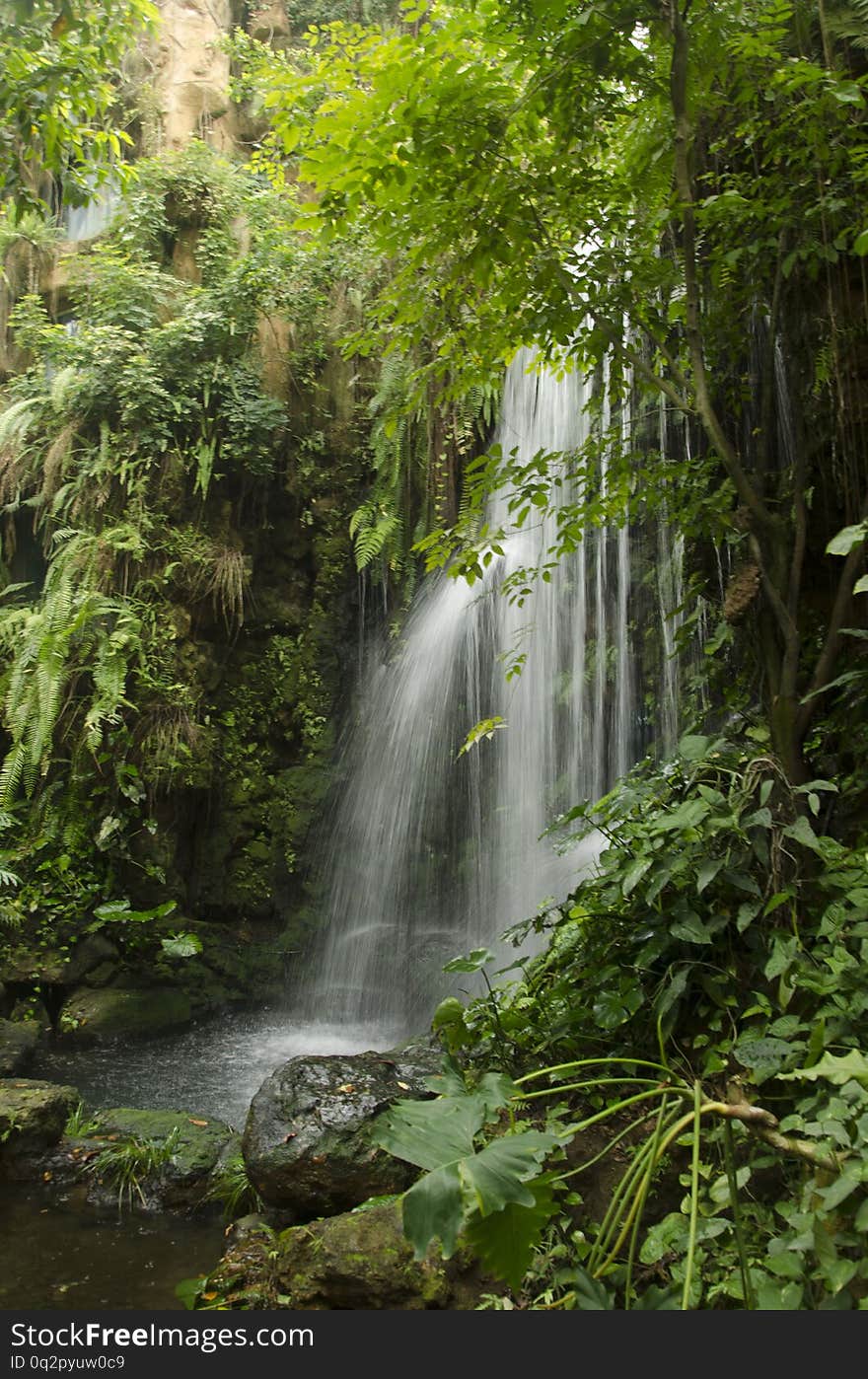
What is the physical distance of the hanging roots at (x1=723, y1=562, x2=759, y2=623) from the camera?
343 cm

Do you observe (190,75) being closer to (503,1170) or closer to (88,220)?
(88,220)

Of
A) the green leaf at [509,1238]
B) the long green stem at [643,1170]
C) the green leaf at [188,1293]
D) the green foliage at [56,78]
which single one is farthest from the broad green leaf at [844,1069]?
the green foliage at [56,78]

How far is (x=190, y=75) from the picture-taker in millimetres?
11359

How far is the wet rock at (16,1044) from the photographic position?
590 centimetres

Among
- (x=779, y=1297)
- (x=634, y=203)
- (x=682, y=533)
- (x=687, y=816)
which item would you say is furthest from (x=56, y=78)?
(x=779, y=1297)

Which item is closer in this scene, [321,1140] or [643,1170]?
[643,1170]

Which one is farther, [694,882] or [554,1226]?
[694,882]

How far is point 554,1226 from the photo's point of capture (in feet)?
8.50

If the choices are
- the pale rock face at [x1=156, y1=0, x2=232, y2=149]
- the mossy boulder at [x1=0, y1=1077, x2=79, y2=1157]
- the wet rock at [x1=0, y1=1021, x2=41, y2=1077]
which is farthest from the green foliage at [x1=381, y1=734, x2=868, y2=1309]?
the pale rock face at [x1=156, y1=0, x2=232, y2=149]

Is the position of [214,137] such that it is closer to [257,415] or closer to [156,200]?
[156,200]

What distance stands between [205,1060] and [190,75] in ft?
38.0

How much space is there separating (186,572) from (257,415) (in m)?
1.72

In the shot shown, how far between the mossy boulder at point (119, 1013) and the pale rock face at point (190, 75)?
31.8ft

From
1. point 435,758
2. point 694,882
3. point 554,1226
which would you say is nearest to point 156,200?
point 435,758
